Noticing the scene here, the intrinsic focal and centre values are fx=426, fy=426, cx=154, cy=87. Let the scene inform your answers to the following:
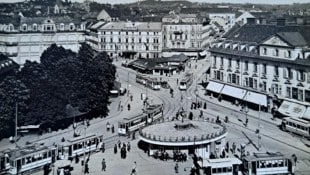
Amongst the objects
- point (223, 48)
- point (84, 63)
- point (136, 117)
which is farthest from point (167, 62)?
point (136, 117)

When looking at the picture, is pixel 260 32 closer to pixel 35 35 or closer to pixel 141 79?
pixel 141 79

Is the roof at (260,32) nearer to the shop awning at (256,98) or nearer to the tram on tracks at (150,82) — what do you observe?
the shop awning at (256,98)

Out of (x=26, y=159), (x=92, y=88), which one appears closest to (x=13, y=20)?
(x=92, y=88)

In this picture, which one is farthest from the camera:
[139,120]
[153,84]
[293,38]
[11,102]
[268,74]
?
[153,84]

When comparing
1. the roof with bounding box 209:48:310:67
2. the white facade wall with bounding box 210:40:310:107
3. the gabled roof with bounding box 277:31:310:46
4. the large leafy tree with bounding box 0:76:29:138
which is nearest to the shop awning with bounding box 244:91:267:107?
the white facade wall with bounding box 210:40:310:107

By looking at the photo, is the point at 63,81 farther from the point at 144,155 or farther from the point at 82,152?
the point at 144,155

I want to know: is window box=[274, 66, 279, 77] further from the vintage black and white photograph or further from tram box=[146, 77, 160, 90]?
tram box=[146, 77, 160, 90]
